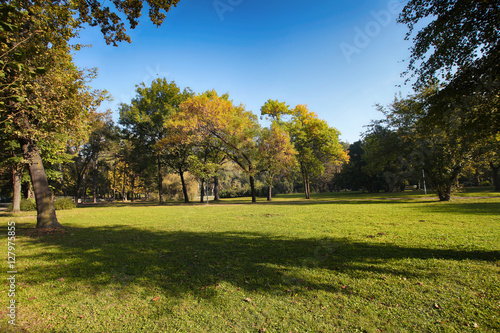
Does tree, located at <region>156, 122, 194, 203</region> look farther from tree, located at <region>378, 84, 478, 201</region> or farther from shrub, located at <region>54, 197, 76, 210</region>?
tree, located at <region>378, 84, 478, 201</region>

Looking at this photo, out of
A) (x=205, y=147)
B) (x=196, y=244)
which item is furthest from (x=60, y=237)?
(x=205, y=147)

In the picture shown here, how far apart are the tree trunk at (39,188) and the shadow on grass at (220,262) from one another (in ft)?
9.80

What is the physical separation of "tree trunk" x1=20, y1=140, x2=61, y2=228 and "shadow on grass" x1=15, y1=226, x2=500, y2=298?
299cm

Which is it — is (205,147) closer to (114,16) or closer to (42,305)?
(114,16)

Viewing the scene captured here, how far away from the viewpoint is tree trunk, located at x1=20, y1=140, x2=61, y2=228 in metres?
10.1

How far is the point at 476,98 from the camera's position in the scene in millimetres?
6430

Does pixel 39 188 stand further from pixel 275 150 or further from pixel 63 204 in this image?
pixel 275 150

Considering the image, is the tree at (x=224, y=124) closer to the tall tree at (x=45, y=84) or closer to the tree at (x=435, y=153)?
the tall tree at (x=45, y=84)

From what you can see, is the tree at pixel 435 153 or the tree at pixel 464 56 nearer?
the tree at pixel 464 56

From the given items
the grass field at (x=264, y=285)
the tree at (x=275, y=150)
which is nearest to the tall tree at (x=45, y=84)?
the grass field at (x=264, y=285)

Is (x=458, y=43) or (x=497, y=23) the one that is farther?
(x=458, y=43)

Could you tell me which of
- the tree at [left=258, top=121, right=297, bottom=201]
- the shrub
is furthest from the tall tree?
the tree at [left=258, top=121, right=297, bottom=201]

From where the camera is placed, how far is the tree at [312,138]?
31734 millimetres

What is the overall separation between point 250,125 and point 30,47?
2003cm
